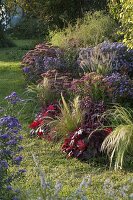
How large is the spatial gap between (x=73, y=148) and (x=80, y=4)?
41.3 ft

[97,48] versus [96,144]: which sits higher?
[97,48]

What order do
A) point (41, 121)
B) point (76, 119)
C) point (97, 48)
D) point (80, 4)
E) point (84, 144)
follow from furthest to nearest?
point (80, 4), point (97, 48), point (41, 121), point (76, 119), point (84, 144)

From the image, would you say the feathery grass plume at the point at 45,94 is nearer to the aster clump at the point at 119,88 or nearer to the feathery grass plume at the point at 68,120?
the aster clump at the point at 119,88

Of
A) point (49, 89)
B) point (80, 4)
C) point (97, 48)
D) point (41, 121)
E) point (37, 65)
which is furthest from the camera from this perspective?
point (80, 4)

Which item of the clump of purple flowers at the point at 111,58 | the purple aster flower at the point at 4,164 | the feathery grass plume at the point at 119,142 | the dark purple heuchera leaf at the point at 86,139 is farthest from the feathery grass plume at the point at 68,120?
the purple aster flower at the point at 4,164

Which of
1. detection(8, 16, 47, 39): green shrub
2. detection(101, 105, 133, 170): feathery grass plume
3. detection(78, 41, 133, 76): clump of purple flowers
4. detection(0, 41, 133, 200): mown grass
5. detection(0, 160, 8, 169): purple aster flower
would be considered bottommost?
detection(8, 16, 47, 39): green shrub

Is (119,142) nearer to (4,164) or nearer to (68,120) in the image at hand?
(68,120)

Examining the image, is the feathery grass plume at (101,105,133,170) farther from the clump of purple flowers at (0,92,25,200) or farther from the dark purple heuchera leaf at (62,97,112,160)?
the clump of purple flowers at (0,92,25,200)

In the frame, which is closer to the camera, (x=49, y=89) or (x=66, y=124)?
(x=66, y=124)

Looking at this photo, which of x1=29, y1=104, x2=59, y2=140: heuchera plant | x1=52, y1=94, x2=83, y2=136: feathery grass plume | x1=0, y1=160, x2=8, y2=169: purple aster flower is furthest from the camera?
x1=29, y1=104, x2=59, y2=140: heuchera plant

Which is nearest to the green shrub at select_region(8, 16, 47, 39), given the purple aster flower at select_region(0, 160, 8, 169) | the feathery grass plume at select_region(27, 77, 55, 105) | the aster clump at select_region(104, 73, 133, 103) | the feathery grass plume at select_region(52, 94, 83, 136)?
the feathery grass plume at select_region(27, 77, 55, 105)

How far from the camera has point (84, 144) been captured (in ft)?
22.0

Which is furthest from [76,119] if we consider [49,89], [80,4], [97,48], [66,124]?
[80,4]

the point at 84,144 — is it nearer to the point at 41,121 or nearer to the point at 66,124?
the point at 66,124
